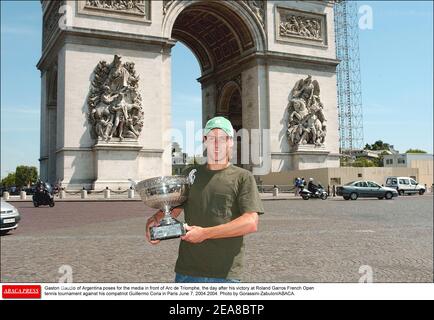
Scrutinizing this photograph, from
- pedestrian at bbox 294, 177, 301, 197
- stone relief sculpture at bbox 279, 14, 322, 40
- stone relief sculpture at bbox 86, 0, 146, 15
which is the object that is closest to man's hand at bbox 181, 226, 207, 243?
pedestrian at bbox 294, 177, 301, 197

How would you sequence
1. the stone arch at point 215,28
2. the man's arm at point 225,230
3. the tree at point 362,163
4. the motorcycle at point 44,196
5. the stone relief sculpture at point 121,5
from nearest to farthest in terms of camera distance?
the man's arm at point 225,230, the motorcycle at point 44,196, the stone relief sculpture at point 121,5, the stone arch at point 215,28, the tree at point 362,163

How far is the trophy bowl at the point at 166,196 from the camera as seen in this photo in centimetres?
176

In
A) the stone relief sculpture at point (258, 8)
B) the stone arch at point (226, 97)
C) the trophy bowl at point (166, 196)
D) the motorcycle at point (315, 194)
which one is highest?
the stone relief sculpture at point (258, 8)

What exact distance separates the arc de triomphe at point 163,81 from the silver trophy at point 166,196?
21158mm

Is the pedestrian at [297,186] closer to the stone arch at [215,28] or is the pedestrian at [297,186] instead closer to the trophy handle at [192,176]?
the stone arch at [215,28]

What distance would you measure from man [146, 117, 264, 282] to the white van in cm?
2982

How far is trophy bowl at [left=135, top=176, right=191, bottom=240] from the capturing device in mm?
1762

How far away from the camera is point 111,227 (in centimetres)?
1062

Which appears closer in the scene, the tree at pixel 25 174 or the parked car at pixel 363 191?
the parked car at pixel 363 191

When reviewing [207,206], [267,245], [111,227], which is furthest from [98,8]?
[207,206]

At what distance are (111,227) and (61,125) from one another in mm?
14003

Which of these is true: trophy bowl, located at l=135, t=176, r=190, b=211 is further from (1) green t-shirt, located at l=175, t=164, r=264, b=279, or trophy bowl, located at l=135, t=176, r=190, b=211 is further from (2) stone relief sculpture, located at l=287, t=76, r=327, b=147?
(2) stone relief sculpture, located at l=287, t=76, r=327, b=147

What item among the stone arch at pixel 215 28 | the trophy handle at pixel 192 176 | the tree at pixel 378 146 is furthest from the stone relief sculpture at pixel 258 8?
the tree at pixel 378 146

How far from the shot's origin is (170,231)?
176 centimetres
